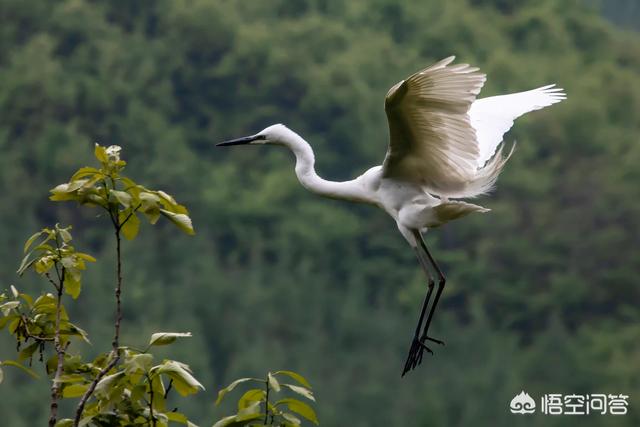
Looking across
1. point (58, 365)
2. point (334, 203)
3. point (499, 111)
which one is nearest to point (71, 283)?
point (58, 365)

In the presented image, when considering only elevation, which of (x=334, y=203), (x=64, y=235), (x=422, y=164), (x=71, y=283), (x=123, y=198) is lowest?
(x=334, y=203)

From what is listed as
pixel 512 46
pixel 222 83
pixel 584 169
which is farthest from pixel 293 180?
pixel 512 46

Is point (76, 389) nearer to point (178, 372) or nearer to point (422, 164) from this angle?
point (178, 372)

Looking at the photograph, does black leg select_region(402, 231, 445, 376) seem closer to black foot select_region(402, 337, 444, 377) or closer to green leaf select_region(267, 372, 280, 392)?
black foot select_region(402, 337, 444, 377)

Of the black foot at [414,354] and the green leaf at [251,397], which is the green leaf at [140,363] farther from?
the black foot at [414,354]

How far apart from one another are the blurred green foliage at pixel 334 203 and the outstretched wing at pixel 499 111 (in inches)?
808

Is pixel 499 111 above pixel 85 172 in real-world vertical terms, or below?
below

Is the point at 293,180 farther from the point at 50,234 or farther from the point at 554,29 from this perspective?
the point at 50,234

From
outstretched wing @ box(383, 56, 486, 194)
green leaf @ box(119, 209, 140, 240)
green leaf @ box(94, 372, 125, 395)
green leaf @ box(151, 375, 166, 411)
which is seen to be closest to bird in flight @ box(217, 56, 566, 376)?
outstretched wing @ box(383, 56, 486, 194)

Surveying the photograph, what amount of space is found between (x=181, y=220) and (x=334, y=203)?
37223 mm

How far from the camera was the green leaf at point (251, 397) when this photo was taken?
318cm

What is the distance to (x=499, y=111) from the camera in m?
6.61

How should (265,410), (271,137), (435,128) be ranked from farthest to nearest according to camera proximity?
(271,137)
(435,128)
(265,410)

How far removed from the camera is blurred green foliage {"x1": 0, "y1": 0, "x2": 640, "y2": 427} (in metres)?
33.0
